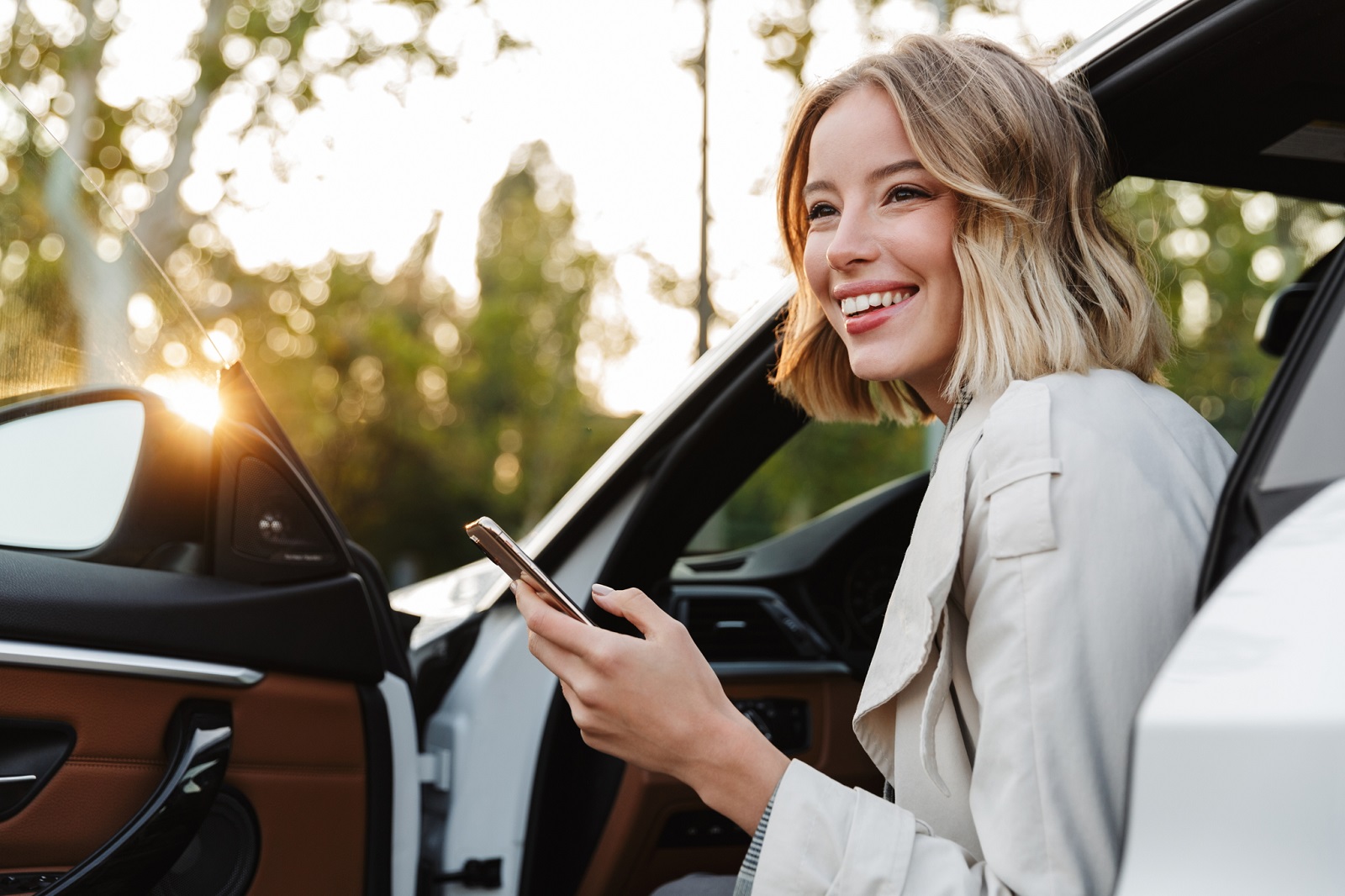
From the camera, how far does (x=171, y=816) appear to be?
1569mm

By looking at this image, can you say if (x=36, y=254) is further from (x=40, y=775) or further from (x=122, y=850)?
(x=122, y=850)

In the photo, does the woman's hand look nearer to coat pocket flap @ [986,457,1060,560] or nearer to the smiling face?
coat pocket flap @ [986,457,1060,560]

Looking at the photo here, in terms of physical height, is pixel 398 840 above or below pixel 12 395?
below

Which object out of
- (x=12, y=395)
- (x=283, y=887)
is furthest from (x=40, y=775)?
(x=12, y=395)

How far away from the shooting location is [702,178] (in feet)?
42.2

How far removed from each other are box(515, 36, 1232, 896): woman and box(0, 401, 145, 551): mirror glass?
0.70m

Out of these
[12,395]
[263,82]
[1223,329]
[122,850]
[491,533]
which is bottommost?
[1223,329]

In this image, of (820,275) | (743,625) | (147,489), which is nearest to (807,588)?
(743,625)

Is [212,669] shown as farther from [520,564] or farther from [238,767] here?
[520,564]

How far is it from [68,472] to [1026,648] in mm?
1306

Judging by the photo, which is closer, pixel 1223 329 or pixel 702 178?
pixel 702 178

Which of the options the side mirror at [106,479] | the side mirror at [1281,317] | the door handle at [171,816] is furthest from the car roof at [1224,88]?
the door handle at [171,816]

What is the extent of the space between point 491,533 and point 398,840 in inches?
28.8

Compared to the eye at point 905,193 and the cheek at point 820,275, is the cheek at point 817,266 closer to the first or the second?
the cheek at point 820,275
